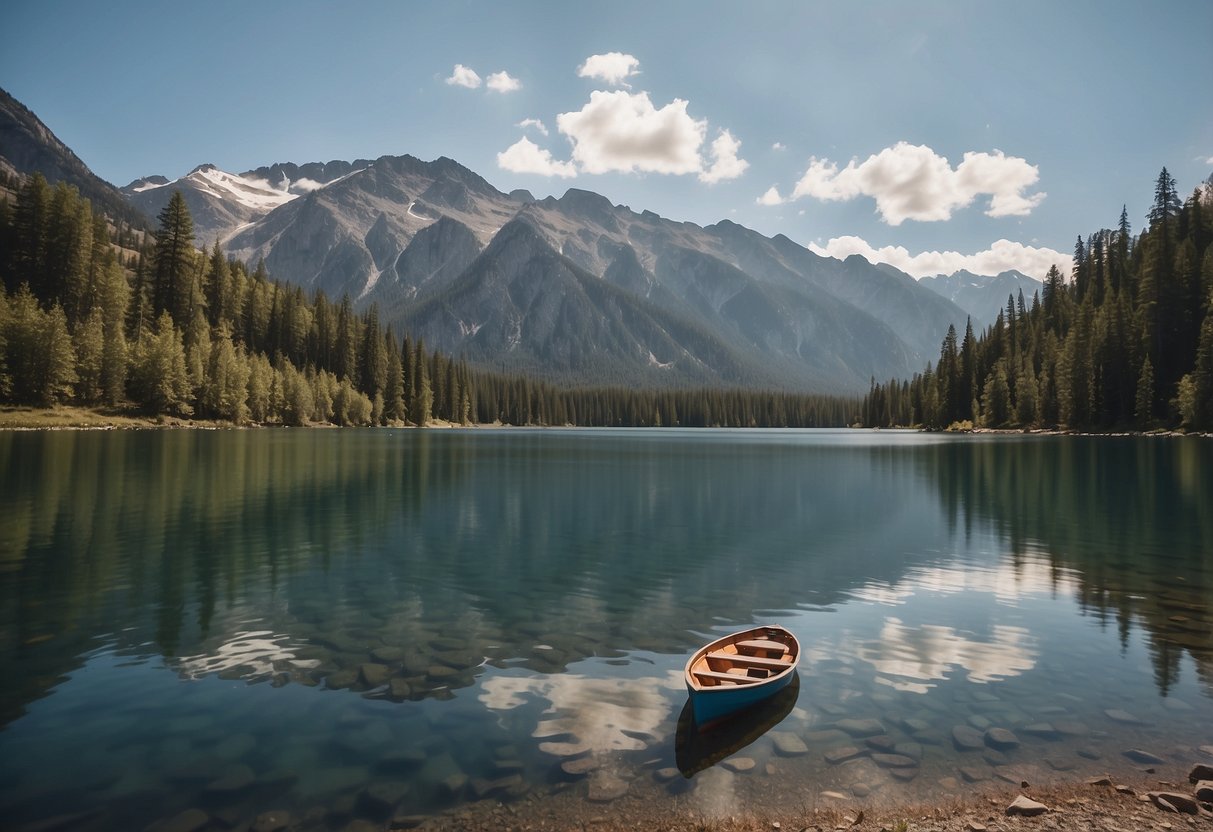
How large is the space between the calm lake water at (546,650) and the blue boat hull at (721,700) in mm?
556

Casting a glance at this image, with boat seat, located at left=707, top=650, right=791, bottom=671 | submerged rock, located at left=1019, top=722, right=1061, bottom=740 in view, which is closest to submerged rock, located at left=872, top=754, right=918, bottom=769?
boat seat, located at left=707, top=650, right=791, bottom=671

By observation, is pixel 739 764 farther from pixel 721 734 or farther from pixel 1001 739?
pixel 1001 739

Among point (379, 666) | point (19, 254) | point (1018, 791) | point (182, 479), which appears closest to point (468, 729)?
point (379, 666)

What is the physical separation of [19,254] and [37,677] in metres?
165

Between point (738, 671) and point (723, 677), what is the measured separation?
3.44 feet

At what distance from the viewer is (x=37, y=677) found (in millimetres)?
14789

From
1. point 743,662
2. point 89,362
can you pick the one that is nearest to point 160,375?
point 89,362

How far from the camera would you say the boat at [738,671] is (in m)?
12.3

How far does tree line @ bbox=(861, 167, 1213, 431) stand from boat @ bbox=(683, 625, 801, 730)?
12807 cm

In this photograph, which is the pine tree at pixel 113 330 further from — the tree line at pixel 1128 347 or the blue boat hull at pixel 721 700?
the tree line at pixel 1128 347

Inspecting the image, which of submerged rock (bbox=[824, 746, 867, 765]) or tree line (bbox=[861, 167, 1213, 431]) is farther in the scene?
tree line (bbox=[861, 167, 1213, 431])

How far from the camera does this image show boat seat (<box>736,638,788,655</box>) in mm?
15367

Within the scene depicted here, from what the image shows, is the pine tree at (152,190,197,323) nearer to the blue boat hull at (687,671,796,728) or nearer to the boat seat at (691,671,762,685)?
the boat seat at (691,671,762,685)

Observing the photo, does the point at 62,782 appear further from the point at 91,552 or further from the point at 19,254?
the point at 19,254
